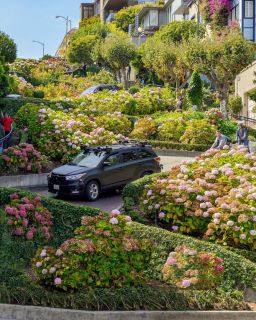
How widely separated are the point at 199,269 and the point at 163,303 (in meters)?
1.06

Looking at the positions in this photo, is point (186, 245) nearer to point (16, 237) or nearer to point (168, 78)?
point (16, 237)

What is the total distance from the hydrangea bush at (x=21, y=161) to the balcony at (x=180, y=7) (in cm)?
5080

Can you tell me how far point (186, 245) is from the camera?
11898 mm

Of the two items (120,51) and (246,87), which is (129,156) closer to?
(246,87)

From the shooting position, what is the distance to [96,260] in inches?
401

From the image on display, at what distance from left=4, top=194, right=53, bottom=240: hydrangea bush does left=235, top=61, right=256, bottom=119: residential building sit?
32.3 metres

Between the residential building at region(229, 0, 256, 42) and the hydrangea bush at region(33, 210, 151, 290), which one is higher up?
the residential building at region(229, 0, 256, 42)

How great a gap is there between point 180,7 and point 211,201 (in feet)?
197

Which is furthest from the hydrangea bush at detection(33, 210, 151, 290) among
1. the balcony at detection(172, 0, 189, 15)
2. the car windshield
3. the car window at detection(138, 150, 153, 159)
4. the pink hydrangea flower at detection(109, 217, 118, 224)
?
the balcony at detection(172, 0, 189, 15)

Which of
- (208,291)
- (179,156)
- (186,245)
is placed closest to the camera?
(208,291)

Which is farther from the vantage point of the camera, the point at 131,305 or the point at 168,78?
the point at 168,78

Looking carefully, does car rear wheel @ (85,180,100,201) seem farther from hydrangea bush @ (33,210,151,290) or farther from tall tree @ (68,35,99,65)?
tall tree @ (68,35,99,65)

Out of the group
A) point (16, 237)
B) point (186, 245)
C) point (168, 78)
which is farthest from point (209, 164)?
point (168, 78)

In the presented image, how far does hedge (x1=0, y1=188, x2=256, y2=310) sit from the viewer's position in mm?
9625
